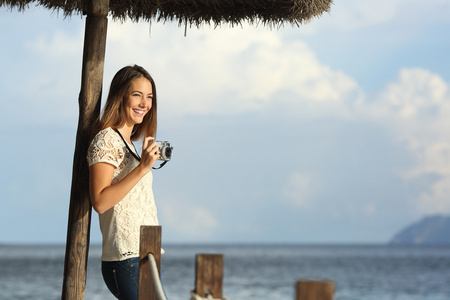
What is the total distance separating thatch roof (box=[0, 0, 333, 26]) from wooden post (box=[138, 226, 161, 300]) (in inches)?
65.4

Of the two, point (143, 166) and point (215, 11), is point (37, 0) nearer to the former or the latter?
point (215, 11)

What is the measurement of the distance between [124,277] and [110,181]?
0.39 m

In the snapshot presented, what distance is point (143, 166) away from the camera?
2.45 meters

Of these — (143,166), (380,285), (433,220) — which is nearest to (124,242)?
(143,166)

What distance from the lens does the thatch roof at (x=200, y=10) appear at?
11.5ft

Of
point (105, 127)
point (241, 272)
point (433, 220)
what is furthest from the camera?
point (433, 220)

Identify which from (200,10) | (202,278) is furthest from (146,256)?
(200,10)

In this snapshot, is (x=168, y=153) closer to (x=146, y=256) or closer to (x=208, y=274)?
(x=146, y=256)

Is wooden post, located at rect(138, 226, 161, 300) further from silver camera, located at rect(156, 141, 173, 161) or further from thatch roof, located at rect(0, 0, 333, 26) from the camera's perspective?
thatch roof, located at rect(0, 0, 333, 26)

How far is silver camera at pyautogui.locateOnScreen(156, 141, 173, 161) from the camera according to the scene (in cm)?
257


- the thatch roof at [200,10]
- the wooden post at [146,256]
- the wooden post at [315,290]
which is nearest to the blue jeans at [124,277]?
the wooden post at [146,256]

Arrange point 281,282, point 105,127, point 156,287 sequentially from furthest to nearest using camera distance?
point 281,282 < point 105,127 < point 156,287

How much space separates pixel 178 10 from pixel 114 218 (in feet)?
5.19

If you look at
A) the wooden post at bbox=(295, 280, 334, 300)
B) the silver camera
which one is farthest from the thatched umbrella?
the wooden post at bbox=(295, 280, 334, 300)
